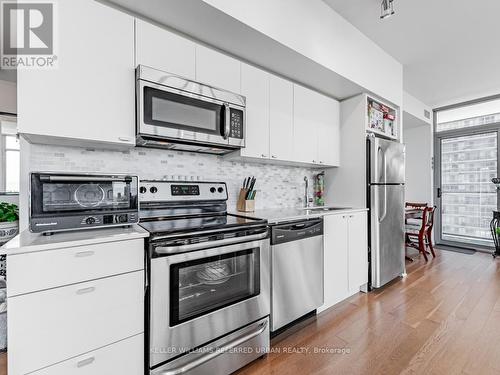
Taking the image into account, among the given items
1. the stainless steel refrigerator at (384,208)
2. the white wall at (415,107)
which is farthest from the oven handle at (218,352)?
the white wall at (415,107)

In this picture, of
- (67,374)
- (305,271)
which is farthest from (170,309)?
(305,271)

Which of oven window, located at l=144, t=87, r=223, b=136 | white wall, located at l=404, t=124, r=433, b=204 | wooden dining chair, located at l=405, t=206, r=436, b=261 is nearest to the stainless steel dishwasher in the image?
oven window, located at l=144, t=87, r=223, b=136

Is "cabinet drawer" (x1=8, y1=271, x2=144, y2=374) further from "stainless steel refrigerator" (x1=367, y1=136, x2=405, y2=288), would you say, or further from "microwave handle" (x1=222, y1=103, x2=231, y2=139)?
"stainless steel refrigerator" (x1=367, y1=136, x2=405, y2=288)

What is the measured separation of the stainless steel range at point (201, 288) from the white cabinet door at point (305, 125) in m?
1.17

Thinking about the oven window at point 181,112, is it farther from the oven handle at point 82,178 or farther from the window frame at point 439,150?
the window frame at point 439,150

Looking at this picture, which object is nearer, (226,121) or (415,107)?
(226,121)

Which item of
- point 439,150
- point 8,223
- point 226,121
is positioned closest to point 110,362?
point 8,223

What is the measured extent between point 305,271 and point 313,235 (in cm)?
31

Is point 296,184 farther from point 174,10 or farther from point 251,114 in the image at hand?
point 174,10

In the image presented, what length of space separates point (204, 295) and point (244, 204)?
100 centimetres

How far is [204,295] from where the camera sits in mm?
1542

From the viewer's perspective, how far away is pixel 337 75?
8.05 feet

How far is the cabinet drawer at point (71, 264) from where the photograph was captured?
103 cm

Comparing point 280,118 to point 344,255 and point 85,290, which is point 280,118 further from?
point 85,290
